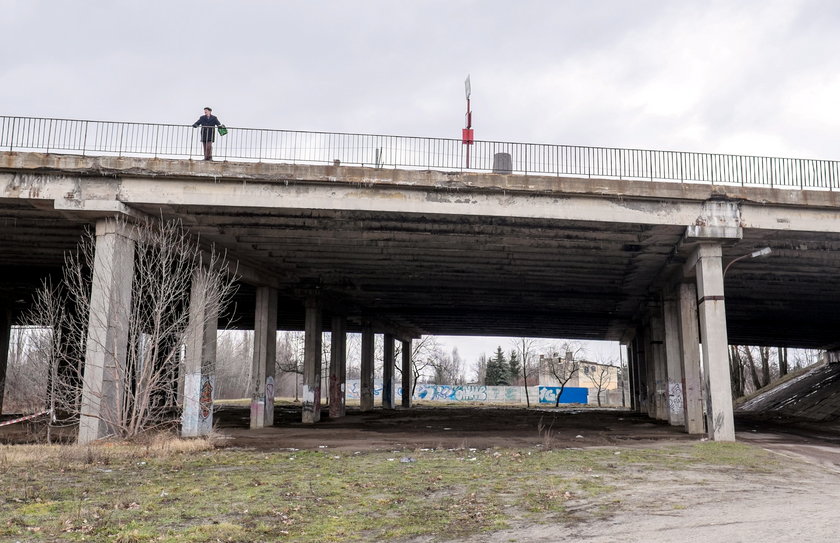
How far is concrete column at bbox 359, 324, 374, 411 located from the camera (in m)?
41.4

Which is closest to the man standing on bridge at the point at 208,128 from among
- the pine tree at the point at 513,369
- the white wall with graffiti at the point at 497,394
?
the white wall with graffiti at the point at 497,394

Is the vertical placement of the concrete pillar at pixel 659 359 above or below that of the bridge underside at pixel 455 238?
below

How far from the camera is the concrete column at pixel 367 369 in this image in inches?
1629

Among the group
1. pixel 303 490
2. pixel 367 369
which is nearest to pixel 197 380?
pixel 303 490

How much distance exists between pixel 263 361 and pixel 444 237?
9.73 metres

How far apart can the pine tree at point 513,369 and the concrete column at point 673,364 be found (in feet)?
194

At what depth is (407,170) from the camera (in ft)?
61.1

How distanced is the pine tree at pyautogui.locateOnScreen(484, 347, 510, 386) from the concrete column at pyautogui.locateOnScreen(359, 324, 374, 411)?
43543 mm

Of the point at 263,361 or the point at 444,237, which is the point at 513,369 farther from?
the point at 444,237

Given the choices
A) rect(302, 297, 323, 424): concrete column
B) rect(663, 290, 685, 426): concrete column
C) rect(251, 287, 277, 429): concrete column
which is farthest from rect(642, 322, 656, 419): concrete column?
rect(251, 287, 277, 429): concrete column

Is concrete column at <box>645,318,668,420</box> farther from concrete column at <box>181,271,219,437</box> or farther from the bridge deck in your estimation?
concrete column at <box>181,271,219,437</box>

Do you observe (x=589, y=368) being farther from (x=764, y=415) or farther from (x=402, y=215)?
(x=402, y=215)

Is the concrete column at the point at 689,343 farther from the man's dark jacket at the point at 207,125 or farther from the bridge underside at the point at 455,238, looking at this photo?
the man's dark jacket at the point at 207,125

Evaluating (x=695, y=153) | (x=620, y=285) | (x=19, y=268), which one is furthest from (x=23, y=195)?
(x=620, y=285)
